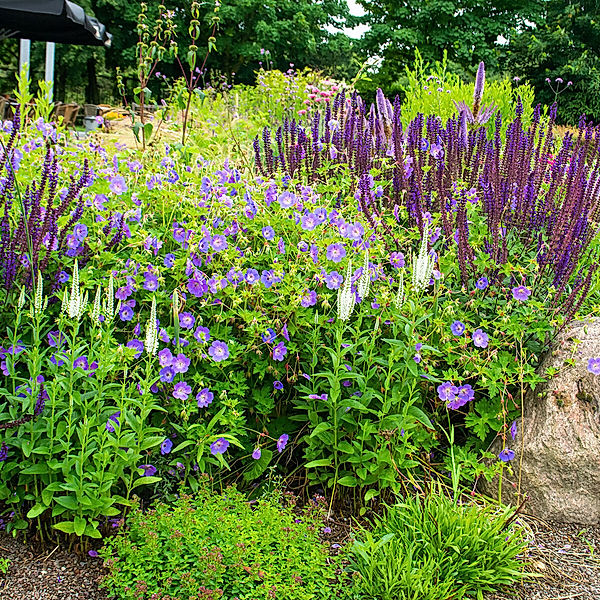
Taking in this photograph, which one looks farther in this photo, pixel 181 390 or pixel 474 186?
pixel 474 186

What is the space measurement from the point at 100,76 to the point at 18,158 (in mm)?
28625

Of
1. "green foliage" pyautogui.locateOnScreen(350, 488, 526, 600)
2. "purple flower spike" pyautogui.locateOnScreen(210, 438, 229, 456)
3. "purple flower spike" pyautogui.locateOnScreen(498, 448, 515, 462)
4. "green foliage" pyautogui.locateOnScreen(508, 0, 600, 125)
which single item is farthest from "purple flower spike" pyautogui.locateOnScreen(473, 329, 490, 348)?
"green foliage" pyautogui.locateOnScreen(508, 0, 600, 125)

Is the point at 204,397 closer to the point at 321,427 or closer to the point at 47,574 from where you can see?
the point at 321,427

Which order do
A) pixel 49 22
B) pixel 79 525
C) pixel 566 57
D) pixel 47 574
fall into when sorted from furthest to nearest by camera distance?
pixel 566 57 → pixel 49 22 → pixel 47 574 → pixel 79 525

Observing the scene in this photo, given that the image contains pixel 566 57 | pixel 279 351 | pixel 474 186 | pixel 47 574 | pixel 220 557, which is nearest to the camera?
pixel 220 557

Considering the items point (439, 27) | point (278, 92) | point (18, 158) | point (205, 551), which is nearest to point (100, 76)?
point (439, 27)

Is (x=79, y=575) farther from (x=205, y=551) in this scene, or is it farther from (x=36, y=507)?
(x=205, y=551)

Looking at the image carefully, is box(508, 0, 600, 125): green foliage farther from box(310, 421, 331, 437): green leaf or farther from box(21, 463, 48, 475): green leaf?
box(21, 463, 48, 475): green leaf

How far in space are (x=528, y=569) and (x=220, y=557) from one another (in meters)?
1.24

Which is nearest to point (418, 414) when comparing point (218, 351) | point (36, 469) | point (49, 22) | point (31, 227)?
point (218, 351)

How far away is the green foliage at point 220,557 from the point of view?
2.08 m

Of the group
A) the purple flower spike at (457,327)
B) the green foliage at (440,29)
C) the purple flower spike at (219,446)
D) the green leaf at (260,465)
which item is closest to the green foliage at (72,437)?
the purple flower spike at (219,446)

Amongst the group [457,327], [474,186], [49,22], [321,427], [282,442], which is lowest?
[282,442]

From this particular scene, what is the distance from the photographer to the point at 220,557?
2061 millimetres
